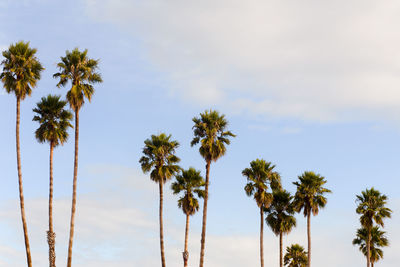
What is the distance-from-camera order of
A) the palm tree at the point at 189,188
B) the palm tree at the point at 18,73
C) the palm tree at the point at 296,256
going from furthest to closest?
the palm tree at the point at 296,256 → the palm tree at the point at 189,188 → the palm tree at the point at 18,73

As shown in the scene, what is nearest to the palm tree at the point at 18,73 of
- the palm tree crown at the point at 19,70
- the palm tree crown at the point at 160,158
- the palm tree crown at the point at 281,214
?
the palm tree crown at the point at 19,70

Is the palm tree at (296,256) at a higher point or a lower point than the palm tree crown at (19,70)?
lower

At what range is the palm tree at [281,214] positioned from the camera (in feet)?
231

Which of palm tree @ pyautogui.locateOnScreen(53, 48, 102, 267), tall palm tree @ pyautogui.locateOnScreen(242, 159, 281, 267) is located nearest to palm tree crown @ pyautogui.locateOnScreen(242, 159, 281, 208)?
tall palm tree @ pyautogui.locateOnScreen(242, 159, 281, 267)

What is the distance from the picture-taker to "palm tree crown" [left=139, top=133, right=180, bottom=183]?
61.4 meters

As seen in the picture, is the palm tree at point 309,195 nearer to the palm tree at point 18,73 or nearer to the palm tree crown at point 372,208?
the palm tree crown at point 372,208

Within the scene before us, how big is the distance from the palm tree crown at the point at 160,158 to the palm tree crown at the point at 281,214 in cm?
1694

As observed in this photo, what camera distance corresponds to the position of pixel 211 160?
205 feet

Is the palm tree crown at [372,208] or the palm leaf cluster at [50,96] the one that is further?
the palm tree crown at [372,208]

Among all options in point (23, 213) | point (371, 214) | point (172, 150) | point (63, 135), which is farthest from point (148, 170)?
point (371, 214)

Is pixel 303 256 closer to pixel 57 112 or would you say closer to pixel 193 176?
pixel 193 176

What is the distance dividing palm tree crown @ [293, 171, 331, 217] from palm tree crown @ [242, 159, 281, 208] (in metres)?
Result: 3.28

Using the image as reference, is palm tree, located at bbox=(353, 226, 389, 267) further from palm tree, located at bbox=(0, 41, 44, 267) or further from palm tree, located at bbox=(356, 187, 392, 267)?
palm tree, located at bbox=(0, 41, 44, 267)

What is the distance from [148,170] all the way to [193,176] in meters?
6.45
